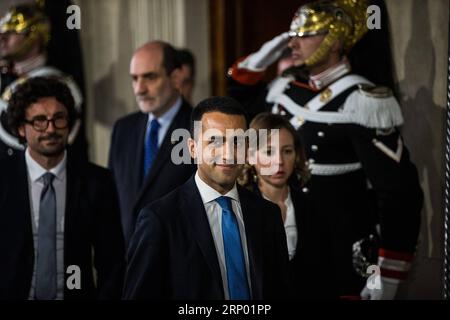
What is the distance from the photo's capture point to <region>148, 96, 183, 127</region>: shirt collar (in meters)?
3.63

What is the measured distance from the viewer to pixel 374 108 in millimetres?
3357

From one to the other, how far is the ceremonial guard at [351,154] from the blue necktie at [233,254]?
77cm

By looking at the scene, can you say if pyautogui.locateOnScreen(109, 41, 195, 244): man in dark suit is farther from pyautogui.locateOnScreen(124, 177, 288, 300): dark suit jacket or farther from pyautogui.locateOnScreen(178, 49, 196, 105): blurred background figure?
pyautogui.locateOnScreen(124, 177, 288, 300): dark suit jacket

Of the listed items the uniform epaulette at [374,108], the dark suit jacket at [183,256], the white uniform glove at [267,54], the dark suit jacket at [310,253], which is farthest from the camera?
the white uniform glove at [267,54]

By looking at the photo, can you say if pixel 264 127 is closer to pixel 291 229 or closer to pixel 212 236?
pixel 291 229

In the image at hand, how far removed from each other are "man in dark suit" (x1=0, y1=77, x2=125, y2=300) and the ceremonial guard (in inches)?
28.8

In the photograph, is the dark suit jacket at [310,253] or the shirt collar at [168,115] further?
the shirt collar at [168,115]

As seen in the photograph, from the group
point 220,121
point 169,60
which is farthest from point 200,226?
point 169,60

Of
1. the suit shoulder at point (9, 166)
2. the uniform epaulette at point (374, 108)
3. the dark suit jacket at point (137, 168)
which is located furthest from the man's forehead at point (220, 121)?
the uniform epaulette at point (374, 108)

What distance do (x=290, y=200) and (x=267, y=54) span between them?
2.54 ft

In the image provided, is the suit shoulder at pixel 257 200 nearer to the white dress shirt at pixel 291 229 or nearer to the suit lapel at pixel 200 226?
the suit lapel at pixel 200 226

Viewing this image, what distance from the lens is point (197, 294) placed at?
2.54 m

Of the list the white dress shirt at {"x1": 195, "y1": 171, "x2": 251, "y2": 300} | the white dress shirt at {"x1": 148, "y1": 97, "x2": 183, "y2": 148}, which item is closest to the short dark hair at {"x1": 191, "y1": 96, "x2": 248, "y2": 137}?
the white dress shirt at {"x1": 195, "y1": 171, "x2": 251, "y2": 300}

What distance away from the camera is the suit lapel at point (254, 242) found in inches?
102
